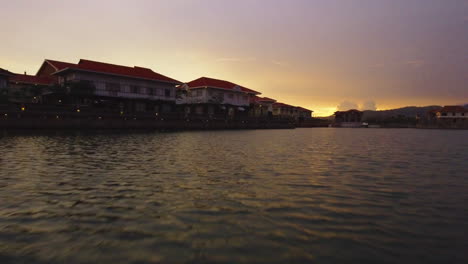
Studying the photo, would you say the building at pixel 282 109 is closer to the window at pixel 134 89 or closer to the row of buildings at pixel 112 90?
the row of buildings at pixel 112 90

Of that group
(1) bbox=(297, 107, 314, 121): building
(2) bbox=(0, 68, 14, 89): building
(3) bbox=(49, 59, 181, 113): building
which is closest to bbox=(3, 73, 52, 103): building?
(2) bbox=(0, 68, 14, 89): building

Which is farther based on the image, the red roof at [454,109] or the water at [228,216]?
the red roof at [454,109]

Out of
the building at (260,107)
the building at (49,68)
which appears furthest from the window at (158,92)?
the building at (260,107)

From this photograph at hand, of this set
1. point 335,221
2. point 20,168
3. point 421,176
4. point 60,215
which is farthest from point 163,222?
point 421,176

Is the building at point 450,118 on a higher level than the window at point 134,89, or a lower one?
lower

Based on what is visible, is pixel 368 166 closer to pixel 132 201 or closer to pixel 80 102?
pixel 132 201

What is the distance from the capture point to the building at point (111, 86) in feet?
116

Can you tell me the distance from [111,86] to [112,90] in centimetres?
62

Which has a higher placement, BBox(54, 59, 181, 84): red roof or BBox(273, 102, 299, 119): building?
BBox(54, 59, 181, 84): red roof

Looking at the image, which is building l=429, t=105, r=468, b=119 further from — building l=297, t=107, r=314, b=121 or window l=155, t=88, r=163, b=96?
window l=155, t=88, r=163, b=96

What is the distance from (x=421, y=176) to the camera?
9.14m

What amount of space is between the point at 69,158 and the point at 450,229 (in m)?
13.2

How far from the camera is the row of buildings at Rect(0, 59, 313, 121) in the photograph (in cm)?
3403

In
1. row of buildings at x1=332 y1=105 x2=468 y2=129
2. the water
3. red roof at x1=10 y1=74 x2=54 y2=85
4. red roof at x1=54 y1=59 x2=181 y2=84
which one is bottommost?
the water
